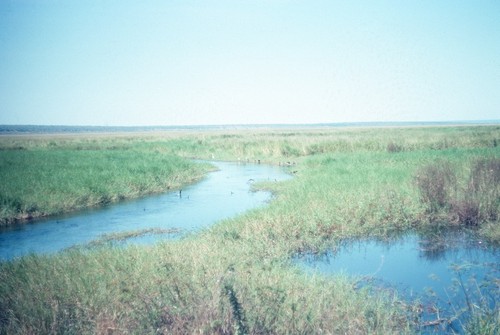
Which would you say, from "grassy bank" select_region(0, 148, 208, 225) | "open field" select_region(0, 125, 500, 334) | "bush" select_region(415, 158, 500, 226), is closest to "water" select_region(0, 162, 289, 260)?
"grassy bank" select_region(0, 148, 208, 225)

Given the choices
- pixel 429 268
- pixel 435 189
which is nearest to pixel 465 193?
pixel 435 189

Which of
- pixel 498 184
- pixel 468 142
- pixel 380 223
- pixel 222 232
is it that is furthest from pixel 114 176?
pixel 468 142

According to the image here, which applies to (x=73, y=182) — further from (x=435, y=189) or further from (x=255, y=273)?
(x=435, y=189)

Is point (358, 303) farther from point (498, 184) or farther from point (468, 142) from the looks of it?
point (468, 142)

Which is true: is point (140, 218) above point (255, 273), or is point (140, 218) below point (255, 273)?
below

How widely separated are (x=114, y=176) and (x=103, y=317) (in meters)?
14.7

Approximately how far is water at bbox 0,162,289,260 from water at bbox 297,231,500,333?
14.8 ft

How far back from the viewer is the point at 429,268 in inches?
297

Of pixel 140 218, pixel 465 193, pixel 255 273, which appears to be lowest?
pixel 140 218

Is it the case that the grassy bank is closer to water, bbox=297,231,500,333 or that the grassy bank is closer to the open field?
the open field

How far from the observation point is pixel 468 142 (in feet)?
89.7

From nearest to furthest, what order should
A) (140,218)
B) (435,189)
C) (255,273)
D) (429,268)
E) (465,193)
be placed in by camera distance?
(255,273) < (429,268) < (465,193) < (435,189) < (140,218)

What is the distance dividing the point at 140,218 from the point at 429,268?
10.1m

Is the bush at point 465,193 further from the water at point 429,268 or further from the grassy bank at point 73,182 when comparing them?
the grassy bank at point 73,182
